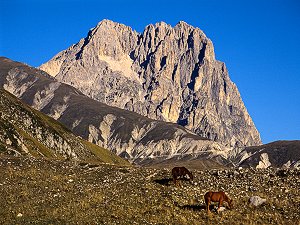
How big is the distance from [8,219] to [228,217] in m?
15.3

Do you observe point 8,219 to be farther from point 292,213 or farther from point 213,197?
point 292,213

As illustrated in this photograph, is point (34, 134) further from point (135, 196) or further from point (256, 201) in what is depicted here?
point (256, 201)

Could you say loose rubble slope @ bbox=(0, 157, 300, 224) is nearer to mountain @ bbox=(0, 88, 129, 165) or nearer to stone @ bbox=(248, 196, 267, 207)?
stone @ bbox=(248, 196, 267, 207)

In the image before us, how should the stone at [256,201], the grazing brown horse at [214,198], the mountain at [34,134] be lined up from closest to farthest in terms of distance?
the grazing brown horse at [214,198] < the stone at [256,201] < the mountain at [34,134]

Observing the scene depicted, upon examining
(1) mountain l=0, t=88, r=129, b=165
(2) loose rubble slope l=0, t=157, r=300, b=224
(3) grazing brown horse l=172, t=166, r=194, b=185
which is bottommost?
(2) loose rubble slope l=0, t=157, r=300, b=224

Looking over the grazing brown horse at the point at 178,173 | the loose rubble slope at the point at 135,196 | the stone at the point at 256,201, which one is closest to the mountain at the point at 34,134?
the loose rubble slope at the point at 135,196

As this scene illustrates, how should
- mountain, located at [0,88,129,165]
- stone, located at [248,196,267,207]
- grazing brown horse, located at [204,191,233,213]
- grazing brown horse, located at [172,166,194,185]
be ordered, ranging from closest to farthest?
1. grazing brown horse, located at [204,191,233,213]
2. stone, located at [248,196,267,207]
3. grazing brown horse, located at [172,166,194,185]
4. mountain, located at [0,88,129,165]

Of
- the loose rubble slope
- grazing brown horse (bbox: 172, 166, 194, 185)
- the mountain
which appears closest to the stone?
the loose rubble slope

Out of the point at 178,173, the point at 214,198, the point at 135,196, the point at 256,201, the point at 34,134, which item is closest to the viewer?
the point at 214,198

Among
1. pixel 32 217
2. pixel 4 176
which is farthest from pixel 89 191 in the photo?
pixel 4 176

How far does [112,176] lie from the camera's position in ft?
151

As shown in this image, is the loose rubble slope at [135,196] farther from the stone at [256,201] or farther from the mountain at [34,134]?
the mountain at [34,134]

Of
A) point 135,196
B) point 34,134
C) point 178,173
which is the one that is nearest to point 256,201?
point 178,173

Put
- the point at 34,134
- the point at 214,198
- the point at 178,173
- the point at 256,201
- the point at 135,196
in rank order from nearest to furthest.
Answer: the point at 214,198 < the point at 256,201 < the point at 135,196 < the point at 178,173 < the point at 34,134
